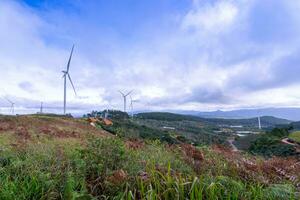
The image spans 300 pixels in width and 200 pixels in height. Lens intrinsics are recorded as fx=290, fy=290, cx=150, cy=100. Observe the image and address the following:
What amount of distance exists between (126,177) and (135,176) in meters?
0.18

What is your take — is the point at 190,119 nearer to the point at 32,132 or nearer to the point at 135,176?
the point at 32,132

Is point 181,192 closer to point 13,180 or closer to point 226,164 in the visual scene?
point 226,164

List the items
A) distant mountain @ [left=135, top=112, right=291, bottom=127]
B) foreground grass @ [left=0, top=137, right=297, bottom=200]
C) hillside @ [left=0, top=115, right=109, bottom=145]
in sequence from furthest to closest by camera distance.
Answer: distant mountain @ [left=135, top=112, right=291, bottom=127], hillside @ [left=0, top=115, right=109, bottom=145], foreground grass @ [left=0, top=137, right=297, bottom=200]

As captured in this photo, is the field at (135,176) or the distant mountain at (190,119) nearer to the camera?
the field at (135,176)

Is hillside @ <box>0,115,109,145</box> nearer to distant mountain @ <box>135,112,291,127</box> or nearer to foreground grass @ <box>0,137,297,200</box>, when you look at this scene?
foreground grass @ <box>0,137,297,200</box>

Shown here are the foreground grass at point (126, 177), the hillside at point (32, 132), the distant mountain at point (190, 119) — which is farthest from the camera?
the distant mountain at point (190, 119)

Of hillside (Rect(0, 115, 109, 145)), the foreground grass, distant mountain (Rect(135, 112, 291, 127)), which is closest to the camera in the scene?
the foreground grass

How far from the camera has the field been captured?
4.06 meters

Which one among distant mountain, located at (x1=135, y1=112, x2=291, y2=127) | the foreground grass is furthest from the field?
distant mountain, located at (x1=135, y1=112, x2=291, y2=127)

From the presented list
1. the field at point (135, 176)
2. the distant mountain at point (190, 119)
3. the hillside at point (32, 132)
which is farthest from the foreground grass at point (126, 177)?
the distant mountain at point (190, 119)

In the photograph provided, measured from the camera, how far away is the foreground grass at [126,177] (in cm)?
405

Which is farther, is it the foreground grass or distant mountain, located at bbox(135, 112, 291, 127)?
distant mountain, located at bbox(135, 112, 291, 127)

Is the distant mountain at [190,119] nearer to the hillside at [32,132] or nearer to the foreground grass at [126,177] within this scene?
the hillside at [32,132]

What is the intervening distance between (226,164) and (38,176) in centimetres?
323
